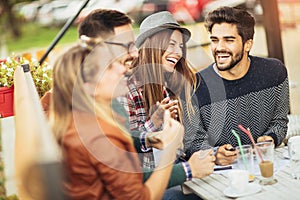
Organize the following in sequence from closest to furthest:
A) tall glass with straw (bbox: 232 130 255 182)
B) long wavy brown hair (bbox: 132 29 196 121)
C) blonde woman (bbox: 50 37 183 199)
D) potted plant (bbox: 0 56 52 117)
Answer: blonde woman (bbox: 50 37 183 199) < tall glass with straw (bbox: 232 130 255 182) < long wavy brown hair (bbox: 132 29 196 121) < potted plant (bbox: 0 56 52 117)

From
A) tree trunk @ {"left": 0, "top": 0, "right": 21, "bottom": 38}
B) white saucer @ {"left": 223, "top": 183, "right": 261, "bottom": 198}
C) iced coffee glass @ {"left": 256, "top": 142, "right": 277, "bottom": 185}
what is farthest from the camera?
tree trunk @ {"left": 0, "top": 0, "right": 21, "bottom": 38}

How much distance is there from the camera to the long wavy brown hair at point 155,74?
112 inches

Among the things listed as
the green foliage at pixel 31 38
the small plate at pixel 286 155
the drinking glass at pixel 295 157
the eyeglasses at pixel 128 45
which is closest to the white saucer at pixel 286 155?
the small plate at pixel 286 155

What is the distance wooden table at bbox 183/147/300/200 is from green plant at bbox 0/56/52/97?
1129 mm

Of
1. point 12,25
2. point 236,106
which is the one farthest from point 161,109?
point 12,25

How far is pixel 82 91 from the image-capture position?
193 centimetres

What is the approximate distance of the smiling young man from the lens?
2.85 meters

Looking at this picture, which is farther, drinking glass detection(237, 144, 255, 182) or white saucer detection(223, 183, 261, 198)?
drinking glass detection(237, 144, 255, 182)

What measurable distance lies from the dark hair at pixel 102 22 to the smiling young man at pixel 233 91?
664 mm

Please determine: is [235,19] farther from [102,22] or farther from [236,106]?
[102,22]

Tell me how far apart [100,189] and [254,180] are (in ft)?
2.15

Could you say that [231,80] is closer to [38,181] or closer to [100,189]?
[100,189]

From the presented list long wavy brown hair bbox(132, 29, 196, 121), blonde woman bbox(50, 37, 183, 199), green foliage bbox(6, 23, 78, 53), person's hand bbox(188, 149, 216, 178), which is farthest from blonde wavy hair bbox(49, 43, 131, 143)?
green foliage bbox(6, 23, 78, 53)

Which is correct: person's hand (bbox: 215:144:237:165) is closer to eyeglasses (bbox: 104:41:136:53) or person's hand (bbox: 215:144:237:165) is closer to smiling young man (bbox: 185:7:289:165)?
smiling young man (bbox: 185:7:289:165)
